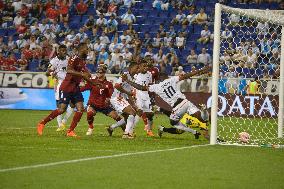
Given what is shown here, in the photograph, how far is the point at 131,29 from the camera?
32094mm

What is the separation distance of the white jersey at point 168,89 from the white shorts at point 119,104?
0.72m

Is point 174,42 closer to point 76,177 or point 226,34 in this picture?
point 226,34

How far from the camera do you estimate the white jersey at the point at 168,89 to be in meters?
16.7

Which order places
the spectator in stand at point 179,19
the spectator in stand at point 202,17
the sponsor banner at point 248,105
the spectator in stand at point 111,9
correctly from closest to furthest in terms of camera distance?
the sponsor banner at point 248,105, the spectator in stand at point 202,17, the spectator in stand at point 179,19, the spectator in stand at point 111,9

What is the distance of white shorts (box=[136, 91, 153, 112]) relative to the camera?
1848cm

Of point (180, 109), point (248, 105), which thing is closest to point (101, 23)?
point (248, 105)

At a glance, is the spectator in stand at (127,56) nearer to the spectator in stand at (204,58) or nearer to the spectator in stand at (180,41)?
the spectator in stand at (180,41)

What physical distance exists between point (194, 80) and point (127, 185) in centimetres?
2036

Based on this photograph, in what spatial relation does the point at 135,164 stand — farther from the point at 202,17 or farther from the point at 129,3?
the point at 129,3

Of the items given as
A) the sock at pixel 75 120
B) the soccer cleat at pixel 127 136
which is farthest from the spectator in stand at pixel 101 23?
the soccer cleat at pixel 127 136

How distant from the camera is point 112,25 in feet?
106

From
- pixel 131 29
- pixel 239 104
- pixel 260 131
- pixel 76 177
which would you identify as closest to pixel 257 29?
pixel 260 131

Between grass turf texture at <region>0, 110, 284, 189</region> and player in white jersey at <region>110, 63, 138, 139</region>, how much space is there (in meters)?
0.30

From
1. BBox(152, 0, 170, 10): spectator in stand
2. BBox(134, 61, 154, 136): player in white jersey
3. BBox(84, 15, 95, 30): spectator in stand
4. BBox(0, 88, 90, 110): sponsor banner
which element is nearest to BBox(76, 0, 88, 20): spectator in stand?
BBox(84, 15, 95, 30): spectator in stand
